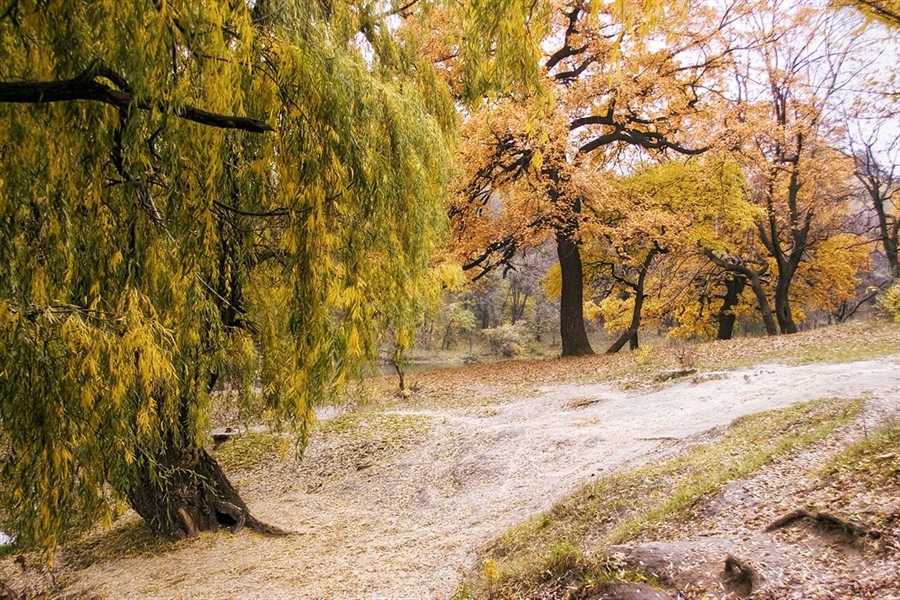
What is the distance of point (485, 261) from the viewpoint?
54.5 feet

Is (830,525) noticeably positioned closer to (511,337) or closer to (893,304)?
(893,304)

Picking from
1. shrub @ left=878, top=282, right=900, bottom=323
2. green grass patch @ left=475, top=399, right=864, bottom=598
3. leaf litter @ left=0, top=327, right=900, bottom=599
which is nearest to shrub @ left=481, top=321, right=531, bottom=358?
shrub @ left=878, top=282, right=900, bottom=323

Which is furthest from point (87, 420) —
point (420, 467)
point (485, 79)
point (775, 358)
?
point (775, 358)

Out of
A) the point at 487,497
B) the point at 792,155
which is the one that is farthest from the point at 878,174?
the point at 487,497

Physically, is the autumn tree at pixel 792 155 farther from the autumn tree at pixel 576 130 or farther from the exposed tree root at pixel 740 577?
the exposed tree root at pixel 740 577

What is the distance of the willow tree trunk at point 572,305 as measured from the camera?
1591cm

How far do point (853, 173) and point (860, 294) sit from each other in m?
9.71

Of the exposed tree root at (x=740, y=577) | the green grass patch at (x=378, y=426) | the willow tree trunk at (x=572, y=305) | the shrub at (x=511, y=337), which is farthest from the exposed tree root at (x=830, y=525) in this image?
the shrub at (x=511, y=337)

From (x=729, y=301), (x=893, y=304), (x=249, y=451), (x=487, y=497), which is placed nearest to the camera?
(x=487, y=497)

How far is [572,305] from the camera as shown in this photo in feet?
52.8

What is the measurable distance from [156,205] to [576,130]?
1411 cm

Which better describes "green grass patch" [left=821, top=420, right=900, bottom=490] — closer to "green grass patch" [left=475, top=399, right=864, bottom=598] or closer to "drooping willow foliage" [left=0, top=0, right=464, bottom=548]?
"green grass patch" [left=475, top=399, right=864, bottom=598]

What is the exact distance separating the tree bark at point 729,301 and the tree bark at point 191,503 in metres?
17.9

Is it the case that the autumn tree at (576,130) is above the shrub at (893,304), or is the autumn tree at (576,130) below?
above
